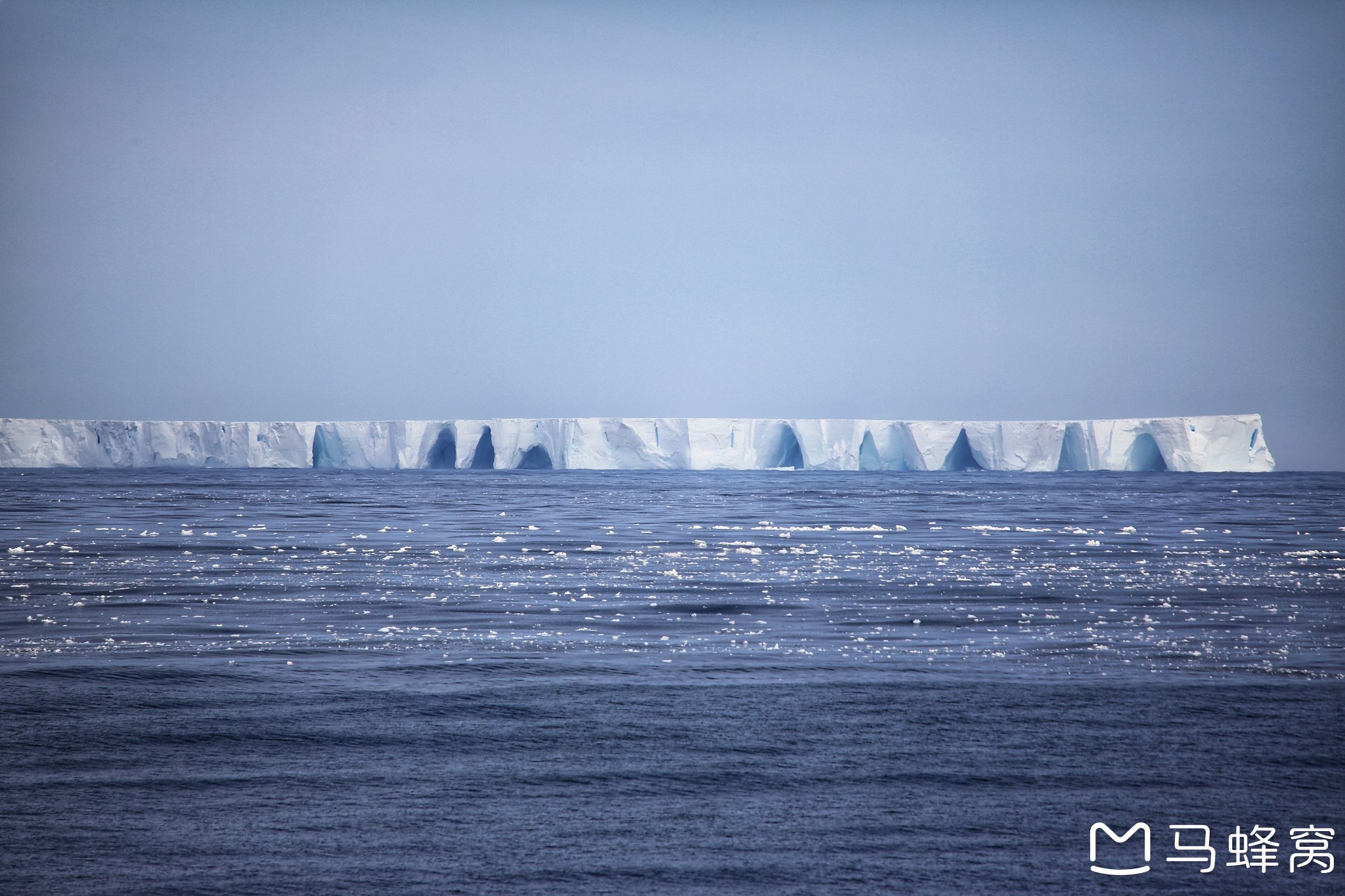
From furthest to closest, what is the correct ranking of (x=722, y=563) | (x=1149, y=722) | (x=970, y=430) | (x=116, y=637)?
1. (x=970, y=430)
2. (x=722, y=563)
3. (x=116, y=637)
4. (x=1149, y=722)

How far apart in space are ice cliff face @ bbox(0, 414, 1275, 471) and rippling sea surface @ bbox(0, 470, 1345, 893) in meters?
26.7

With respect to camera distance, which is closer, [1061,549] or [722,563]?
[722,563]

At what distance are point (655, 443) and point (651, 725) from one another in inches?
1262

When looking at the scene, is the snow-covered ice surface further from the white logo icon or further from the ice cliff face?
the ice cliff face

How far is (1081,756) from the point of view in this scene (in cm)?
317

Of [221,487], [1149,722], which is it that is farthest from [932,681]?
[221,487]

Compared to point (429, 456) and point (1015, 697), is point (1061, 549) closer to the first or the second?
point (1015, 697)

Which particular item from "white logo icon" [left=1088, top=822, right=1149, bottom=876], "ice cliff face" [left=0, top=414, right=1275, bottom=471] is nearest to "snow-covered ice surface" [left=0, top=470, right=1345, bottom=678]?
"white logo icon" [left=1088, top=822, right=1149, bottom=876]

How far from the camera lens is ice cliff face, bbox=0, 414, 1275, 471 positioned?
3416 centimetres

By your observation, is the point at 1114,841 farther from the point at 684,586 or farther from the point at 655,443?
the point at 655,443

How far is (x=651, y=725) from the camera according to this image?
350cm

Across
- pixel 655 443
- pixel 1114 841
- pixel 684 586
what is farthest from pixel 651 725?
pixel 655 443

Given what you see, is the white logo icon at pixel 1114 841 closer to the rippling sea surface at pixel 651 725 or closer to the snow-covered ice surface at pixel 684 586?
the rippling sea surface at pixel 651 725

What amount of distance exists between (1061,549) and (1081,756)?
28.8 ft
